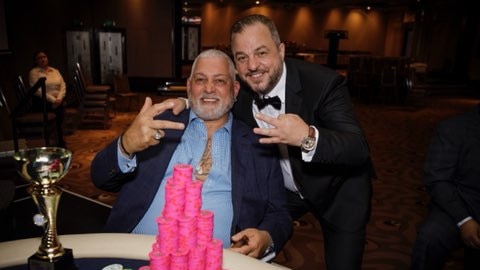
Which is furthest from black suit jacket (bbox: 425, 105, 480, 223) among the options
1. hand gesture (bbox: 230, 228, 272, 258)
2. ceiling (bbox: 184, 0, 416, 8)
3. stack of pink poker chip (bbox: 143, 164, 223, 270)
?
ceiling (bbox: 184, 0, 416, 8)

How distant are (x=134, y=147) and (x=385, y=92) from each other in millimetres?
10786

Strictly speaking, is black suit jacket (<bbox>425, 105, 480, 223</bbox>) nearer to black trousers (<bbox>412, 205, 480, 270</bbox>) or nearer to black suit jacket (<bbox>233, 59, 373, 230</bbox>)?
black trousers (<bbox>412, 205, 480, 270</bbox>)

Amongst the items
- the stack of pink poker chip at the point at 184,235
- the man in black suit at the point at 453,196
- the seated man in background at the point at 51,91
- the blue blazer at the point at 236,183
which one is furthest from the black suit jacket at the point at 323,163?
the seated man in background at the point at 51,91

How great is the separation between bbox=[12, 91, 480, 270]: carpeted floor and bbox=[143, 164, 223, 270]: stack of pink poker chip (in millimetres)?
2041

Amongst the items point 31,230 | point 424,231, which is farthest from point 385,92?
point 31,230

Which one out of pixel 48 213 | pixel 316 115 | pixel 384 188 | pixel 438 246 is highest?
pixel 316 115

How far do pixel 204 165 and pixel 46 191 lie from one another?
100cm

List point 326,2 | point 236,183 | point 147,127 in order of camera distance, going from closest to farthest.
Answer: point 147,127 → point 236,183 → point 326,2

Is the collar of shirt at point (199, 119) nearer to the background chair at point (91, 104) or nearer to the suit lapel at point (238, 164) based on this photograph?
the suit lapel at point (238, 164)

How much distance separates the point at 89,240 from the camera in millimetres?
1354

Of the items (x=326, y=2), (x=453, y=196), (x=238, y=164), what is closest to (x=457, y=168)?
(x=453, y=196)

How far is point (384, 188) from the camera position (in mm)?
4469

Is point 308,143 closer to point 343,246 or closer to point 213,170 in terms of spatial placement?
point 213,170

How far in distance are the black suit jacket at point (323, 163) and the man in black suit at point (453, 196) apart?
42 centimetres
